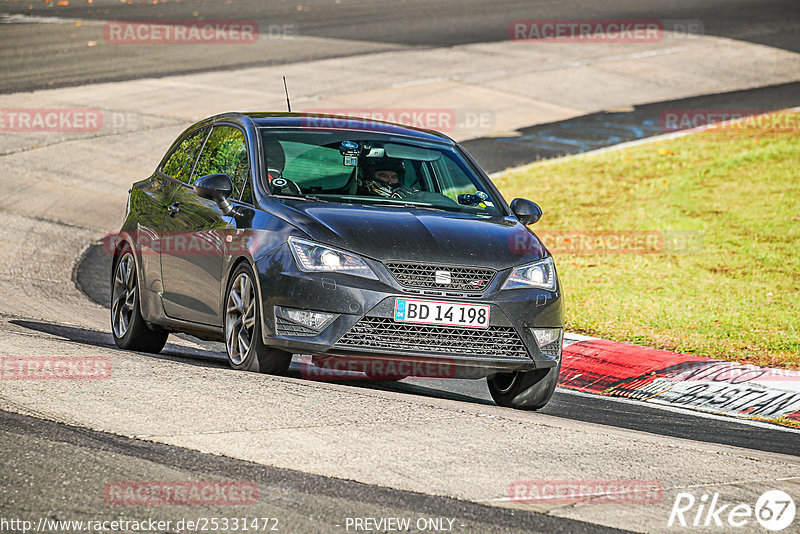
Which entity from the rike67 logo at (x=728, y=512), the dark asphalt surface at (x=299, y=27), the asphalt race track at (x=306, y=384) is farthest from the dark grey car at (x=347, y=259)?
the dark asphalt surface at (x=299, y=27)

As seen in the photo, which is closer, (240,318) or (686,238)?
(240,318)

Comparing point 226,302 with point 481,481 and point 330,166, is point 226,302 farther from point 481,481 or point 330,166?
point 481,481

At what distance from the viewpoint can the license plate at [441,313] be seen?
7.07 meters

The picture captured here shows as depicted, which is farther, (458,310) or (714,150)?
(714,150)

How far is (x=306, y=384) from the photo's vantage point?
716 centimetres

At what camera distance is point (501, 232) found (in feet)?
25.5

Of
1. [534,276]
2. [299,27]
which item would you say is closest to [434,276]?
[534,276]

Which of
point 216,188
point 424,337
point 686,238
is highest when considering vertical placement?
point 216,188

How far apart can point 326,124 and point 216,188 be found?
3.63 feet

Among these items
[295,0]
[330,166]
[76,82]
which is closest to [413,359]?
[330,166]

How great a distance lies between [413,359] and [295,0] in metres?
31.2

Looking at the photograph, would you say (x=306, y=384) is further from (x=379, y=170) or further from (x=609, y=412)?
(x=609, y=412)

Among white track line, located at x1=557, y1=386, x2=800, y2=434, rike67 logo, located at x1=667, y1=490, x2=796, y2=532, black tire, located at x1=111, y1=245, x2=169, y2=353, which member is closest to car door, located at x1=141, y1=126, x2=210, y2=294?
black tire, located at x1=111, y1=245, x2=169, y2=353

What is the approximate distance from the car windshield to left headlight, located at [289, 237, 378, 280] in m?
0.77
